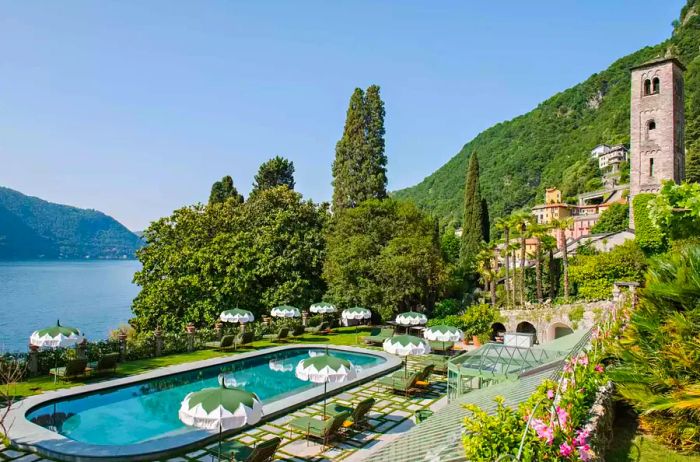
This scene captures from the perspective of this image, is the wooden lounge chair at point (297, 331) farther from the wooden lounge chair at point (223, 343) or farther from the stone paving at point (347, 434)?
the stone paving at point (347, 434)

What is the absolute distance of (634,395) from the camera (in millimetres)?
7250

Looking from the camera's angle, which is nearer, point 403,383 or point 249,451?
point 249,451

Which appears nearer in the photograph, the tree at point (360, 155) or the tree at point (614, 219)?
the tree at point (360, 155)

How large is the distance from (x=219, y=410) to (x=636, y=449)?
271 inches

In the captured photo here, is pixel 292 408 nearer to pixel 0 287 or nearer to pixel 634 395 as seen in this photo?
pixel 634 395

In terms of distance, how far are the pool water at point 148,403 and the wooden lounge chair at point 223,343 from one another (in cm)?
181

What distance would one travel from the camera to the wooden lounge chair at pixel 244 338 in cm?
2345

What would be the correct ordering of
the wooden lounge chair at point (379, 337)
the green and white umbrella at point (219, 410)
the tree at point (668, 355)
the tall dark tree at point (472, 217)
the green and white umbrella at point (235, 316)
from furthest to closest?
the tall dark tree at point (472, 217) → the wooden lounge chair at point (379, 337) → the green and white umbrella at point (235, 316) → the green and white umbrella at point (219, 410) → the tree at point (668, 355)

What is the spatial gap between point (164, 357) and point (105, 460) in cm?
1146

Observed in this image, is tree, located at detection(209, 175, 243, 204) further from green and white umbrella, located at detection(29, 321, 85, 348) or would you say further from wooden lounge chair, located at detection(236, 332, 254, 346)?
green and white umbrella, located at detection(29, 321, 85, 348)

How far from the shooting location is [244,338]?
77.4ft

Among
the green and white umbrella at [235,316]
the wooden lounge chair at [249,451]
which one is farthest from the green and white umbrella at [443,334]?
the green and white umbrella at [235,316]

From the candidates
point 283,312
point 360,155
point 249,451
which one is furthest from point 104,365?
point 360,155

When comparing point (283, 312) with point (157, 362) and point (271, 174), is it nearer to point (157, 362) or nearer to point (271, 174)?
point (157, 362)
